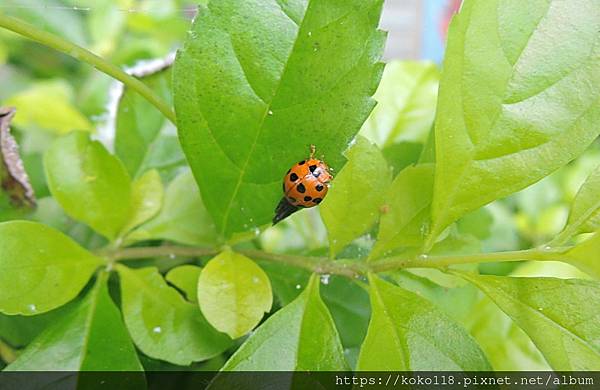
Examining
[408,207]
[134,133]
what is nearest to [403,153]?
[408,207]

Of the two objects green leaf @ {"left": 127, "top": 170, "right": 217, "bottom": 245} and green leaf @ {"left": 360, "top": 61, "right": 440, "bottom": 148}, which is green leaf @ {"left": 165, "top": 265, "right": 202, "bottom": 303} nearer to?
green leaf @ {"left": 127, "top": 170, "right": 217, "bottom": 245}

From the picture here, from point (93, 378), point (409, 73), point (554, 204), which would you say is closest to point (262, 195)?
point (93, 378)

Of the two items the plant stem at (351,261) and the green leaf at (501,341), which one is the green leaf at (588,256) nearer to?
the plant stem at (351,261)

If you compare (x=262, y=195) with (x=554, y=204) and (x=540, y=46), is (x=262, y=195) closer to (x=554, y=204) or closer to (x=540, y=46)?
(x=540, y=46)

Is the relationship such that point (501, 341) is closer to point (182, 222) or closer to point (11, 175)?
point (182, 222)

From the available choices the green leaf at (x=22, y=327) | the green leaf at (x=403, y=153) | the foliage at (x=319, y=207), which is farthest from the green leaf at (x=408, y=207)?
the green leaf at (x=22, y=327)

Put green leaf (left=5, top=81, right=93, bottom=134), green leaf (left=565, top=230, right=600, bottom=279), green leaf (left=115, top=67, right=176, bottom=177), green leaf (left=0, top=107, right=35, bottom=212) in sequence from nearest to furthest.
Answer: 1. green leaf (left=565, top=230, right=600, bottom=279)
2. green leaf (left=0, top=107, right=35, bottom=212)
3. green leaf (left=115, top=67, right=176, bottom=177)
4. green leaf (left=5, top=81, right=93, bottom=134)

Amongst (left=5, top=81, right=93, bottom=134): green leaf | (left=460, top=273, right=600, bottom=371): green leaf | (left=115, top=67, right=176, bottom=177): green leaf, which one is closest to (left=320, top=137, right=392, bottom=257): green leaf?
(left=460, top=273, right=600, bottom=371): green leaf
